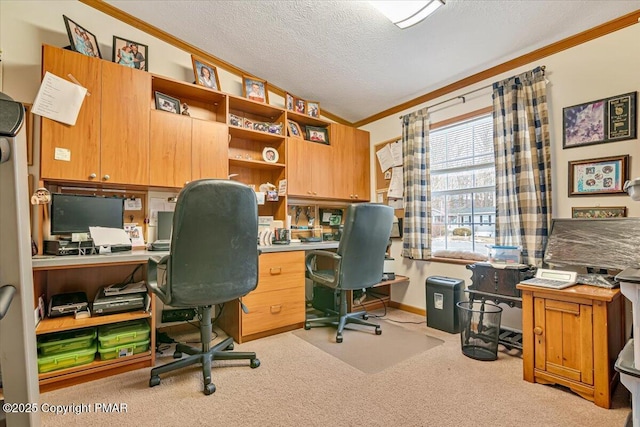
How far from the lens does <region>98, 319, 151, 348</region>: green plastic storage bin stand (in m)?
1.93

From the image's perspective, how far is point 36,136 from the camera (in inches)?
82.7

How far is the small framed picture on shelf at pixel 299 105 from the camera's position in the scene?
3.38 m

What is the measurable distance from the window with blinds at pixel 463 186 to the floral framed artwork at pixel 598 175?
0.64 metres

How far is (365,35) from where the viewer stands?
8.09ft

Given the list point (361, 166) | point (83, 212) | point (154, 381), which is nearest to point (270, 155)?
point (361, 166)

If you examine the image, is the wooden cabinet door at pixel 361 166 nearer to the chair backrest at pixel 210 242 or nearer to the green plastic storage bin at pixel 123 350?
the chair backrest at pixel 210 242

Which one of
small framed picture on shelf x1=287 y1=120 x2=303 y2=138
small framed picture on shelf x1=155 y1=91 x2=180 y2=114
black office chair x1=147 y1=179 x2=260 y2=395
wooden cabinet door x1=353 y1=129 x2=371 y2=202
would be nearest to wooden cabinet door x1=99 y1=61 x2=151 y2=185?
small framed picture on shelf x1=155 y1=91 x2=180 y2=114

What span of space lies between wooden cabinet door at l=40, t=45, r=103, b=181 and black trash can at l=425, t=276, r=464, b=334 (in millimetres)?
2943

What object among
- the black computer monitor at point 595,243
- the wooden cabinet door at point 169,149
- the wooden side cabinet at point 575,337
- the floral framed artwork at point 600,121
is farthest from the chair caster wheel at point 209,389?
the floral framed artwork at point 600,121

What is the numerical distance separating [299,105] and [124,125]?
1787mm

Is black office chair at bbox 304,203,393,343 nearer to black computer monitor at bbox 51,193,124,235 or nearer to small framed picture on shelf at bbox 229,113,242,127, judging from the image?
small framed picture on shelf at bbox 229,113,242,127

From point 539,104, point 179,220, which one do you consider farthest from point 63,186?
point 539,104

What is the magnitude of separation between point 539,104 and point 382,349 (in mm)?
2277

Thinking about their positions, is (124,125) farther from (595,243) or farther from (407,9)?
(595,243)
